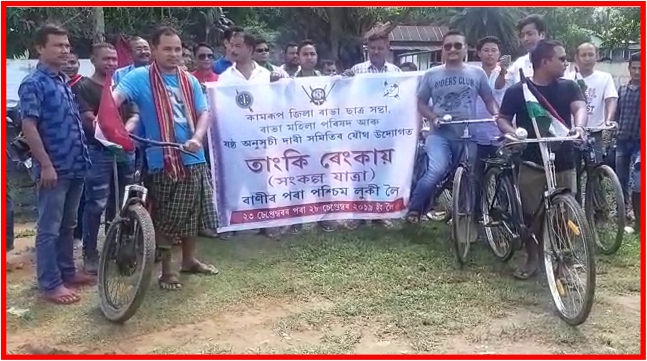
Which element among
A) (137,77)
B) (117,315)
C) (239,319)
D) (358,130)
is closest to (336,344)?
(239,319)

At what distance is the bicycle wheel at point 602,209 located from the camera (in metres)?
5.04

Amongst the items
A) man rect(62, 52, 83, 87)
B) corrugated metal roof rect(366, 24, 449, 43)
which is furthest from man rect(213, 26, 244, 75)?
corrugated metal roof rect(366, 24, 449, 43)

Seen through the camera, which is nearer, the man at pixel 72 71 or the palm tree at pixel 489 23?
the man at pixel 72 71

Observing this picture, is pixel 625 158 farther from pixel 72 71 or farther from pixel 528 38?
pixel 72 71

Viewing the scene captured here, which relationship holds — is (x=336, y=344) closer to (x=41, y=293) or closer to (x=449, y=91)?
(x=41, y=293)

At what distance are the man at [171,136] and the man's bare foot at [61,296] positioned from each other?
55 cm

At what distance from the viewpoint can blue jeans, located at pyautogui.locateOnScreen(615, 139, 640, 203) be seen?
5.96m

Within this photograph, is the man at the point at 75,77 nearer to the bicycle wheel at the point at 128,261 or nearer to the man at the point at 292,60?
the bicycle wheel at the point at 128,261

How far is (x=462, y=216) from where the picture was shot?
480 centimetres

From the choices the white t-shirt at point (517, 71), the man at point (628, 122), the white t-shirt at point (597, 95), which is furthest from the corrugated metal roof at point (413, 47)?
the white t-shirt at point (517, 71)

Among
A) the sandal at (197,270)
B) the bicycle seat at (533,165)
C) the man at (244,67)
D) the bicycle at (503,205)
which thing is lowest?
the sandal at (197,270)

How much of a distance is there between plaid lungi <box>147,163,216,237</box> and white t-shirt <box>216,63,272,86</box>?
48.3 inches

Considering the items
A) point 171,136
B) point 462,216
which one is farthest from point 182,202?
point 462,216

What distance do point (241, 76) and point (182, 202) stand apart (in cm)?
171
